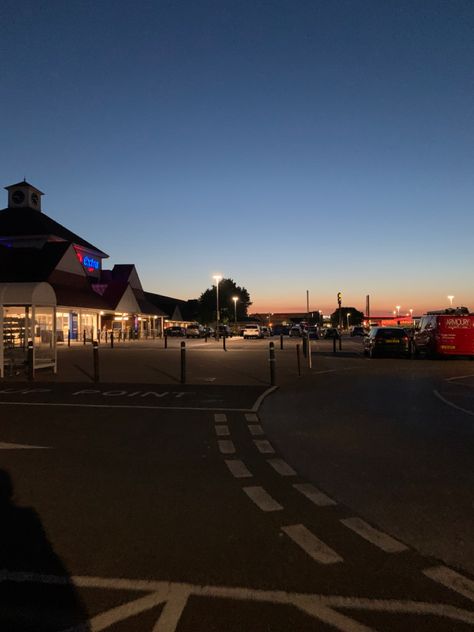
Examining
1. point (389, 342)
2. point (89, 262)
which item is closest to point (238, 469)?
point (389, 342)

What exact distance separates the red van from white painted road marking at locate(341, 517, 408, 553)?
20.8 meters

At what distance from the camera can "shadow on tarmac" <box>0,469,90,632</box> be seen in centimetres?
295

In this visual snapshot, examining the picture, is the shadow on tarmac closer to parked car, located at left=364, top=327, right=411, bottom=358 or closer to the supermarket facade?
parked car, located at left=364, top=327, right=411, bottom=358

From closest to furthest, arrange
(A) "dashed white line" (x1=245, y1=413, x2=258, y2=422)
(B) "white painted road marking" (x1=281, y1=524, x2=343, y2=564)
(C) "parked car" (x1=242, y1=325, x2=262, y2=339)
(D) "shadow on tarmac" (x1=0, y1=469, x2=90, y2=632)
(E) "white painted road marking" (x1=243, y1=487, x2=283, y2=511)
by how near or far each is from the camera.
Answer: (D) "shadow on tarmac" (x1=0, y1=469, x2=90, y2=632)
(B) "white painted road marking" (x1=281, y1=524, x2=343, y2=564)
(E) "white painted road marking" (x1=243, y1=487, x2=283, y2=511)
(A) "dashed white line" (x1=245, y1=413, x2=258, y2=422)
(C) "parked car" (x1=242, y1=325, x2=262, y2=339)

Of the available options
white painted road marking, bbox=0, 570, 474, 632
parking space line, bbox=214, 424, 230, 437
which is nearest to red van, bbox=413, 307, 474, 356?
parking space line, bbox=214, 424, 230, 437

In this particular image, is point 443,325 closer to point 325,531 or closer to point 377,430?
point 377,430

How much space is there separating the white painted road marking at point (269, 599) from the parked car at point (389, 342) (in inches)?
918

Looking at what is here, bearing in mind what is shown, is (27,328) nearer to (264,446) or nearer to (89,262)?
(264,446)

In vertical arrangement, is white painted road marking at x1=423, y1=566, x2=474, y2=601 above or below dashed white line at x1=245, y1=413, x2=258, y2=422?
below

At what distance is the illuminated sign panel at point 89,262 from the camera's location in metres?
46.8

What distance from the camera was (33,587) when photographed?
3.33 metres

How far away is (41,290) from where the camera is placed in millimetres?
16875

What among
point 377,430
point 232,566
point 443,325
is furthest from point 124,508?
point 443,325

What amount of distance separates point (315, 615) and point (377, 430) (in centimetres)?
567
